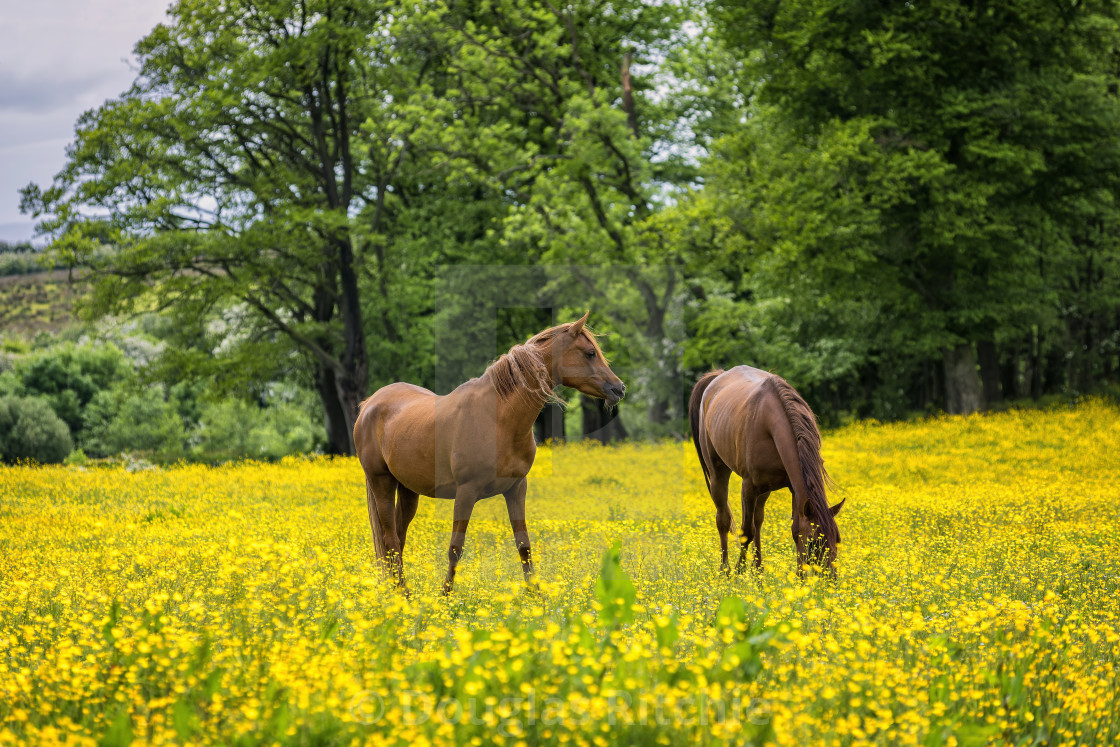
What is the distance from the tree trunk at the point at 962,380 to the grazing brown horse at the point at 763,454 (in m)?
16.6

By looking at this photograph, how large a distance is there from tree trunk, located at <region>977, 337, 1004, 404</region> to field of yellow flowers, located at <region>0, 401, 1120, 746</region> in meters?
15.9

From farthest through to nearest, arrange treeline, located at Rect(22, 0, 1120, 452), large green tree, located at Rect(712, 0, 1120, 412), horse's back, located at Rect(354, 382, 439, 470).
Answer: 1. treeline, located at Rect(22, 0, 1120, 452)
2. large green tree, located at Rect(712, 0, 1120, 412)
3. horse's back, located at Rect(354, 382, 439, 470)

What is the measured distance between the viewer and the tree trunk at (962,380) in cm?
2495

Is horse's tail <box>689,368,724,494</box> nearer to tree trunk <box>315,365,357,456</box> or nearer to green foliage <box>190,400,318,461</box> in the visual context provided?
tree trunk <box>315,365,357,456</box>

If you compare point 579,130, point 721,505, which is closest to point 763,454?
point 721,505

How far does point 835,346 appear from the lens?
29.1 meters

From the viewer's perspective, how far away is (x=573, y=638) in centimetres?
453

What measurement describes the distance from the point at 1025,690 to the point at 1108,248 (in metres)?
24.8

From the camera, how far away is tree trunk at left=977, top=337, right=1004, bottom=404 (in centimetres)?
2675

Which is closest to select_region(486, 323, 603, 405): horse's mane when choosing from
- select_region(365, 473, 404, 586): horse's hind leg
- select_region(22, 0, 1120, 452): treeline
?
select_region(365, 473, 404, 586): horse's hind leg

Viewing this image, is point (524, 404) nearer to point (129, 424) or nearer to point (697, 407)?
point (697, 407)

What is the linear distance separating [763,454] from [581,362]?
92.9 inches

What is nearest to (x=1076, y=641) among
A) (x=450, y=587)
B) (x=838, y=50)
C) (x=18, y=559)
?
(x=450, y=587)

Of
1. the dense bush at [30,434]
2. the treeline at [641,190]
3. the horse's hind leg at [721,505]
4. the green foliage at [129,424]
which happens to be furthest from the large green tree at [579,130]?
the green foliage at [129,424]
